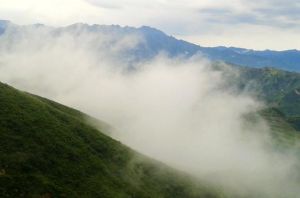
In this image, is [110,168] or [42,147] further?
[110,168]

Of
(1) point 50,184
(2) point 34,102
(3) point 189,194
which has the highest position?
(2) point 34,102

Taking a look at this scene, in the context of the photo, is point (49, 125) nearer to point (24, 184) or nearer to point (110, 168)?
point (110, 168)

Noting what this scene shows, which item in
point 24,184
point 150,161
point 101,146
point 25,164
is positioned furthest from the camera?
point 150,161

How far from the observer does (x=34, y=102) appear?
6255 inches

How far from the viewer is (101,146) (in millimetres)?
156625

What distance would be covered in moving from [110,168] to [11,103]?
3800cm

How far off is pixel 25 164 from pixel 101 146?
45.6 meters

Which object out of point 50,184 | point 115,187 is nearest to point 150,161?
point 115,187

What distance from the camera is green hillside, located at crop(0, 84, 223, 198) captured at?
110 metres

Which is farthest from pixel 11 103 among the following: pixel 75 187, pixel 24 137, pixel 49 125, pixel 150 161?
pixel 150 161

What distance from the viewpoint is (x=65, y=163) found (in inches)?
5005

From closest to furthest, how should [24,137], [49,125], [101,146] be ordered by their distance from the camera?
[24,137]
[49,125]
[101,146]

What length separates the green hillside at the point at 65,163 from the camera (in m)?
110

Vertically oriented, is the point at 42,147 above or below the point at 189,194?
above
